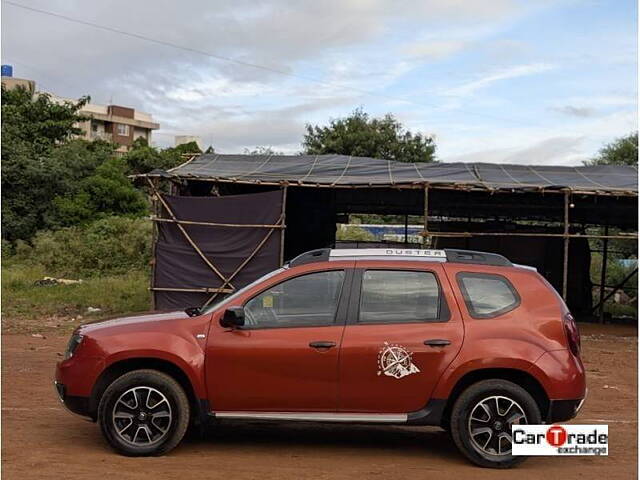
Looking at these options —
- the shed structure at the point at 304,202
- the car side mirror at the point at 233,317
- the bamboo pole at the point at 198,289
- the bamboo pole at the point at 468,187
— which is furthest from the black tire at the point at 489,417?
the bamboo pole at the point at 198,289

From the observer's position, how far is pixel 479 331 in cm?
576

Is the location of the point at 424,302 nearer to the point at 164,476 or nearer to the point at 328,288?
the point at 328,288

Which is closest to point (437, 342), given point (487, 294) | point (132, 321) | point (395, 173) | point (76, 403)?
point (487, 294)

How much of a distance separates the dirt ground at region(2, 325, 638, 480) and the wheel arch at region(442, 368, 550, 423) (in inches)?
20.2

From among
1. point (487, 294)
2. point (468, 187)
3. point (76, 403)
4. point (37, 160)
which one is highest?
point (37, 160)

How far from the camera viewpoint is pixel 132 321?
6059 millimetres

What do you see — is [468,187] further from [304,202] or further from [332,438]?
[332,438]

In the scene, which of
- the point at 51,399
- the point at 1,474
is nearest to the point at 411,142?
the point at 51,399

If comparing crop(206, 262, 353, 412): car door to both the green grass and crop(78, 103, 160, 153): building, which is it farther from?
crop(78, 103, 160, 153): building

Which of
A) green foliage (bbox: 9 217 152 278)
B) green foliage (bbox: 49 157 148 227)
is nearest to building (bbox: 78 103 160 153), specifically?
green foliage (bbox: 49 157 148 227)

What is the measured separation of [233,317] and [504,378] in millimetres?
2218

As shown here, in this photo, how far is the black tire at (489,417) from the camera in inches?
223

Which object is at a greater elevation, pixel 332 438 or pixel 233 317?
pixel 233 317

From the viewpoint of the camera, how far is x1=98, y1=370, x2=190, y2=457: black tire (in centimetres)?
575
